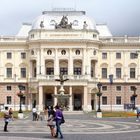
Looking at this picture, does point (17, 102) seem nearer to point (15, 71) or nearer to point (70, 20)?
point (15, 71)

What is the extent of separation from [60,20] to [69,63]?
11.6 metres

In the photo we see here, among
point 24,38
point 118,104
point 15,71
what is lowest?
point 118,104

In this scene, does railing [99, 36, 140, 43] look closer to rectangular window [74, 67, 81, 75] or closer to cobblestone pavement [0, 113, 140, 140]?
rectangular window [74, 67, 81, 75]

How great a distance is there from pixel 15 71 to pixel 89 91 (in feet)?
60.0

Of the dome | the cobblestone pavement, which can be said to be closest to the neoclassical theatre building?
the dome

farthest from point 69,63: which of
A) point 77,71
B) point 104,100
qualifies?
point 104,100

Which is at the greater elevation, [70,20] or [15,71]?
[70,20]

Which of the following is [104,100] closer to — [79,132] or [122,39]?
[122,39]

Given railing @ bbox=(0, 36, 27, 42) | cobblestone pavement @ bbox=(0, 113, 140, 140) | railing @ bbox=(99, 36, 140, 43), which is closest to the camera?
cobblestone pavement @ bbox=(0, 113, 140, 140)

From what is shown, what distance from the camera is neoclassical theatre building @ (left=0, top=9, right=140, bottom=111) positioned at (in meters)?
116

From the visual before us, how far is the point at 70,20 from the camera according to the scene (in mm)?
122375

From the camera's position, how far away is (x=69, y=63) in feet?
383

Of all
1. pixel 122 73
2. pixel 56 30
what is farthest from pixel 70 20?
pixel 122 73

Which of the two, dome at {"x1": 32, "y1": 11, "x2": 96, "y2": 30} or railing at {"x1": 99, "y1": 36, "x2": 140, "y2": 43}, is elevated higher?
dome at {"x1": 32, "y1": 11, "x2": 96, "y2": 30}
